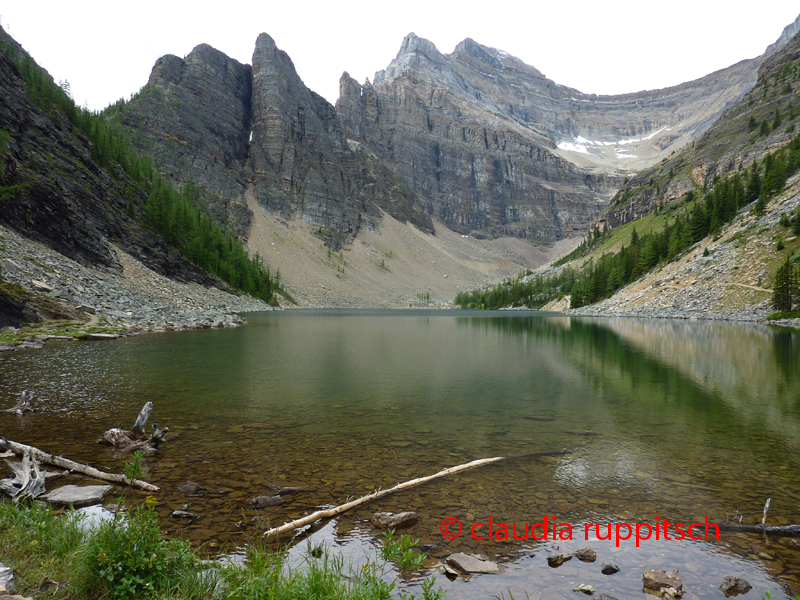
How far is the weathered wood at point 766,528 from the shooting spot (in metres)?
6.73

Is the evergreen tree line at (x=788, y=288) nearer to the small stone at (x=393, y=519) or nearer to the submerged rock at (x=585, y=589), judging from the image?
the submerged rock at (x=585, y=589)

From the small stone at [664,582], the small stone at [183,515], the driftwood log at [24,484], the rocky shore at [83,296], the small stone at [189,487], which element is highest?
the rocky shore at [83,296]

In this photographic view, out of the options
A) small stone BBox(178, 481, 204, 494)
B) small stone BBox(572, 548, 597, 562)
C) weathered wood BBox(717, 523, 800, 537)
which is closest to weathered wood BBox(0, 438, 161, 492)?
small stone BBox(178, 481, 204, 494)

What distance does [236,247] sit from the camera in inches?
5207

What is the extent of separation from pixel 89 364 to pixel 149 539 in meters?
21.7

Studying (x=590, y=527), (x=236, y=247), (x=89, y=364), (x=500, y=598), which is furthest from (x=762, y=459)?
(x=236, y=247)

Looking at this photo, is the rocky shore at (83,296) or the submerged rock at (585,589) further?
the rocky shore at (83,296)

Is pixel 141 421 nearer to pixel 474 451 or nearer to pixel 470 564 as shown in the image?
pixel 474 451

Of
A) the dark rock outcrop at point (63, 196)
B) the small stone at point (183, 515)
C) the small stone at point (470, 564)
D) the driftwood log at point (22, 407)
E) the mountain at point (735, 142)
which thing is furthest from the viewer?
the mountain at point (735, 142)

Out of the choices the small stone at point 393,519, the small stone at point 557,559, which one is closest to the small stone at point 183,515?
the small stone at point 393,519

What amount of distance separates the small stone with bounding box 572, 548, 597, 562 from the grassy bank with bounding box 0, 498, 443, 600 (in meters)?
2.53

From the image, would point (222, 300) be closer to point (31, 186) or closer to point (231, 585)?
point (31, 186)

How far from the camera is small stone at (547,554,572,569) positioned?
5.98m

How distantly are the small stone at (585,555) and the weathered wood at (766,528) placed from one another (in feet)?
8.64
